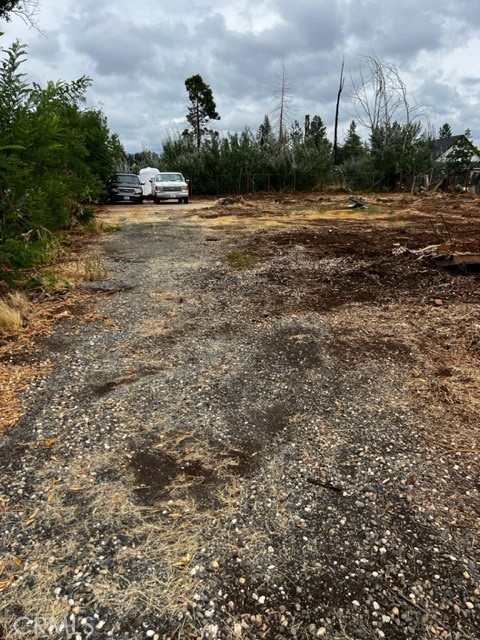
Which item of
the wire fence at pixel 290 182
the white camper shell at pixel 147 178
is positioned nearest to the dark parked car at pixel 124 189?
the white camper shell at pixel 147 178

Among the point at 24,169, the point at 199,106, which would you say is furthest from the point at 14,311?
the point at 199,106


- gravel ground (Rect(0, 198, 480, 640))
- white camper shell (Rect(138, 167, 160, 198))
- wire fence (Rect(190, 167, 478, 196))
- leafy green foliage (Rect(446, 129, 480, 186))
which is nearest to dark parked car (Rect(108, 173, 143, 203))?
white camper shell (Rect(138, 167, 160, 198))

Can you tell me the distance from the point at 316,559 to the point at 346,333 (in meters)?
2.77

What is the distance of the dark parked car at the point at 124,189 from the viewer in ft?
68.2

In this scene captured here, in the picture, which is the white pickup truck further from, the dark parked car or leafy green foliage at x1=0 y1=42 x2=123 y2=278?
leafy green foliage at x1=0 y1=42 x2=123 y2=278

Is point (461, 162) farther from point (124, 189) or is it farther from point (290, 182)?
point (124, 189)

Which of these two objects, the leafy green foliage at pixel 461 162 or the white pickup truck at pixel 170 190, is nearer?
the white pickup truck at pixel 170 190

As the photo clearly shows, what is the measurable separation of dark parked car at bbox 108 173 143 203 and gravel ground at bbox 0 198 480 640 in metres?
18.1

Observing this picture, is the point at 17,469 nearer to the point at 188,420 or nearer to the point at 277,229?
the point at 188,420

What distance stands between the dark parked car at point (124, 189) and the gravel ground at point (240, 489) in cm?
1807

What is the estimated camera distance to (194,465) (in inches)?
97.8

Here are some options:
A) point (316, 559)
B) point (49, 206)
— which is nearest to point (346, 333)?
point (316, 559)

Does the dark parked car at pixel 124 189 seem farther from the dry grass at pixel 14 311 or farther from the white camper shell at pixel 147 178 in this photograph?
the dry grass at pixel 14 311

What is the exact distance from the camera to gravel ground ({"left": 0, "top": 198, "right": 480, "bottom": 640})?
5.57ft
